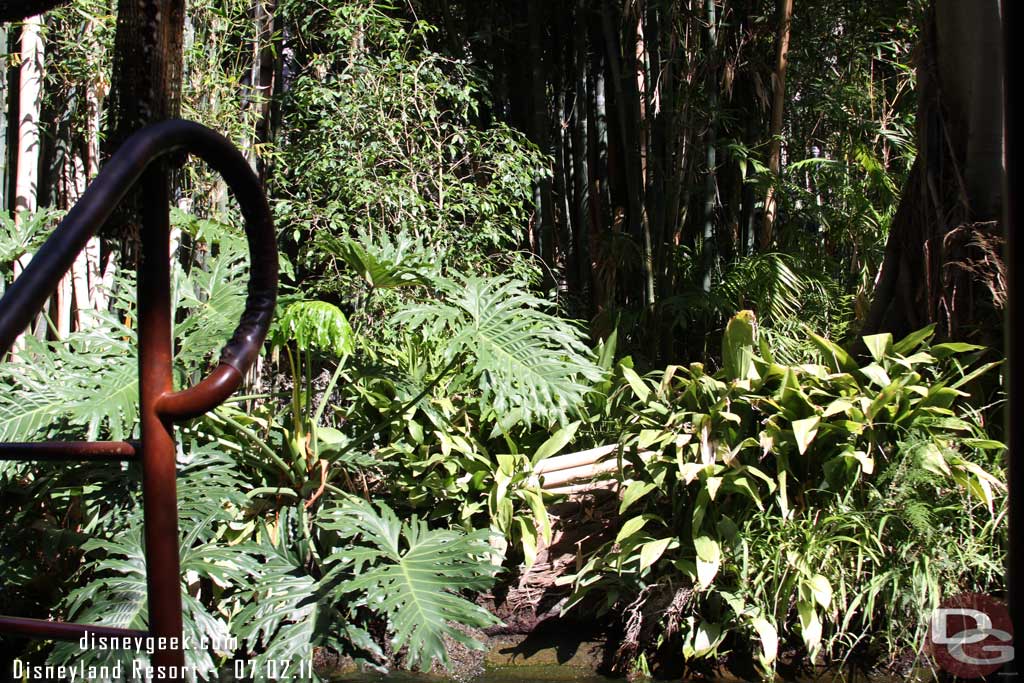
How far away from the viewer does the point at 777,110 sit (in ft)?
14.9

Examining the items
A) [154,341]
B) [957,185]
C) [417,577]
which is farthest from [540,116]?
[154,341]

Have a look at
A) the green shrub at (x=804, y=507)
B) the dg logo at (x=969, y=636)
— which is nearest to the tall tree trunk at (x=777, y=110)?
the green shrub at (x=804, y=507)

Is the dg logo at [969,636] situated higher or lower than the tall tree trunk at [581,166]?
lower

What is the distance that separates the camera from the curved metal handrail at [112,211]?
61cm

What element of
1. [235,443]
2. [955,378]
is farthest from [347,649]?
[955,378]

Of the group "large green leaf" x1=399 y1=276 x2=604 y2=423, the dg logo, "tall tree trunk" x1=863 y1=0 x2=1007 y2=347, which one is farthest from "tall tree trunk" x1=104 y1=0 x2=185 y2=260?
"tall tree trunk" x1=863 y1=0 x2=1007 y2=347

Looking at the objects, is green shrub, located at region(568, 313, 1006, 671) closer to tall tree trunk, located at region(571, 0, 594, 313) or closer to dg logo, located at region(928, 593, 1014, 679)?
dg logo, located at region(928, 593, 1014, 679)

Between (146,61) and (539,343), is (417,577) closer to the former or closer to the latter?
(539,343)

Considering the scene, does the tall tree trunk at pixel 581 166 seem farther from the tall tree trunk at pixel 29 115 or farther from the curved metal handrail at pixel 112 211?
the curved metal handrail at pixel 112 211

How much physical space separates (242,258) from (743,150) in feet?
8.00

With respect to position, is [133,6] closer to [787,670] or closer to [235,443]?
[235,443]

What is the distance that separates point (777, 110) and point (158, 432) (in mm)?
4398

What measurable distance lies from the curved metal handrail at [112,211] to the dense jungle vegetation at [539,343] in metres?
1.37

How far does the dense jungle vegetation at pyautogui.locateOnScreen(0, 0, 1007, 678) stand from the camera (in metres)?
2.53
